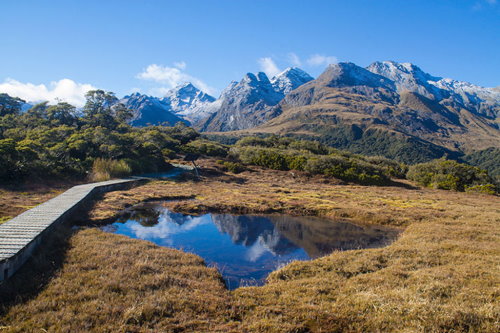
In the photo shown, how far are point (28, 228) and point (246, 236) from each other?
8849 mm

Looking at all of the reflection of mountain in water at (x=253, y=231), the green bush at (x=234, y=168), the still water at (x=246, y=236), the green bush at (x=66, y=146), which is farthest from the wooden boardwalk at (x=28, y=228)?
the green bush at (x=234, y=168)

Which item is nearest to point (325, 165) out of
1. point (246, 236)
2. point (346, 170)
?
point (346, 170)

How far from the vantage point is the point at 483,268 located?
9367 millimetres

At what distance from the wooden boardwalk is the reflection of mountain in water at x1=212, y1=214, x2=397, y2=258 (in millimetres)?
7503

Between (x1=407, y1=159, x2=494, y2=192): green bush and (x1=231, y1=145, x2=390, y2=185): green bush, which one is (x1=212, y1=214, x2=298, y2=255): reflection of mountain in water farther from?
(x1=407, y1=159, x2=494, y2=192): green bush

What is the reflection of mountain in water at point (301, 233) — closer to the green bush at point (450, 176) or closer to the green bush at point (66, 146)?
the green bush at point (66, 146)

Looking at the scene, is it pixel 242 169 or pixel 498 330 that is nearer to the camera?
pixel 498 330

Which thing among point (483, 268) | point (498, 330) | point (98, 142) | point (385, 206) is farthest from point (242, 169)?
point (498, 330)

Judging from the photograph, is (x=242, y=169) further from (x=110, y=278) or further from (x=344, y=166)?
(x=110, y=278)

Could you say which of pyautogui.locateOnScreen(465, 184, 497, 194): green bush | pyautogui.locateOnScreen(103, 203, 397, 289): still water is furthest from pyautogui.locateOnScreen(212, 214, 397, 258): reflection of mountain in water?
pyautogui.locateOnScreen(465, 184, 497, 194): green bush

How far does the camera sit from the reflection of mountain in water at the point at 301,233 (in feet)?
44.5

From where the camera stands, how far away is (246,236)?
1472 cm

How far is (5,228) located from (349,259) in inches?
472

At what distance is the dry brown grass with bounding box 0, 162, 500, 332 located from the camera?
611 centimetres
